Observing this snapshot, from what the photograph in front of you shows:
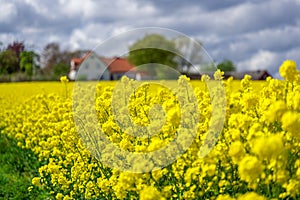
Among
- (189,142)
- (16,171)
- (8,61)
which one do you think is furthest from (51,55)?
(189,142)

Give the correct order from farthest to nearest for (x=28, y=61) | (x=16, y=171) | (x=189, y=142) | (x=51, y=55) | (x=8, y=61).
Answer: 1. (x=51, y=55)
2. (x=8, y=61)
3. (x=28, y=61)
4. (x=16, y=171)
5. (x=189, y=142)

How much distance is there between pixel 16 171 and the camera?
417 inches

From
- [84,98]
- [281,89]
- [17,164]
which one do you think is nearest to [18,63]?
[17,164]

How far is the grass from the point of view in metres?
8.47

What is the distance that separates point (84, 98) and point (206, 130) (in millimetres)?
3264

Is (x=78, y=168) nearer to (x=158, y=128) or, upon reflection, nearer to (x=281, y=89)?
(x=158, y=128)

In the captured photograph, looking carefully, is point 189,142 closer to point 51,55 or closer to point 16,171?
point 16,171

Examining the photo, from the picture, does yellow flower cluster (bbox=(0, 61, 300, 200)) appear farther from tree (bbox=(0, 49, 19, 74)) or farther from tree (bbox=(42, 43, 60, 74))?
tree (bbox=(42, 43, 60, 74))

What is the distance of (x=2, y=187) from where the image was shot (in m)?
8.95

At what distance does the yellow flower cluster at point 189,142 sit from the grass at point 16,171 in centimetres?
153

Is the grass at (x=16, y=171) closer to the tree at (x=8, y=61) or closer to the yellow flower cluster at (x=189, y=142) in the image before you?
the yellow flower cluster at (x=189, y=142)

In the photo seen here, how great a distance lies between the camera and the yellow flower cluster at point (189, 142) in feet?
11.1

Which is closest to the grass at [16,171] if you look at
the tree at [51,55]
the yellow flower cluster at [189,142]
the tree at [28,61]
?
the yellow flower cluster at [189,142]

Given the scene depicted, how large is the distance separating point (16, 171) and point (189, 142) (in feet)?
23.7
